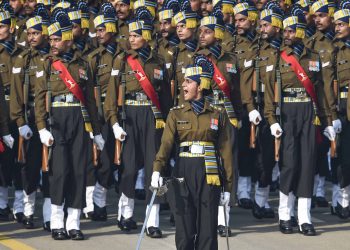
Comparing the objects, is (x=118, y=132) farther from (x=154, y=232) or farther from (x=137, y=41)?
(x=154, y=232)

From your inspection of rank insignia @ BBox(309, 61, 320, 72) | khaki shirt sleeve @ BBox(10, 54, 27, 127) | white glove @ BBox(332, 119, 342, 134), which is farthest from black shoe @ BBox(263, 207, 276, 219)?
khaki shirt sleeve @ BBox(10, 54, 27, 127)

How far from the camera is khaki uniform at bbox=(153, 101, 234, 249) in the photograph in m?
14.6

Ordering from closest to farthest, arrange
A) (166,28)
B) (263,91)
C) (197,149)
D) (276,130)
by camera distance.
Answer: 1. (197,149)
2. (276,130)
3. (263,91)
4. (166,28)

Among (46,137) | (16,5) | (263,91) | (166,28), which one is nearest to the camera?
(46,137)

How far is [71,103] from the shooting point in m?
17.3

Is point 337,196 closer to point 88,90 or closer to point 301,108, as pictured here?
point 301,108

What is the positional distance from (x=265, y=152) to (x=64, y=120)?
9.92 ft

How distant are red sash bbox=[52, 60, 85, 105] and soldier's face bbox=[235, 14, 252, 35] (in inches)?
150

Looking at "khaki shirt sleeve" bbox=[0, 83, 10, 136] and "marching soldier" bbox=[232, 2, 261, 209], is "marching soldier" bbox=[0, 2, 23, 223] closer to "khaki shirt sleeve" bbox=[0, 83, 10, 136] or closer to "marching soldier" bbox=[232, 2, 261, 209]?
"khaki shirt sleeve" bbox=[0, 83, 10, 136]

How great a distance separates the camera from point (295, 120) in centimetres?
1811

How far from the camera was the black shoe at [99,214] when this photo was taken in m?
18.9

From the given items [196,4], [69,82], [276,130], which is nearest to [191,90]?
[69,82]

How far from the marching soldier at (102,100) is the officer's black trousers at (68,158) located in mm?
1450

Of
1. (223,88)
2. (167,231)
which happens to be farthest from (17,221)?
(223,88)
